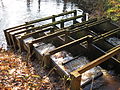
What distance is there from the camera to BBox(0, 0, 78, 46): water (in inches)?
589

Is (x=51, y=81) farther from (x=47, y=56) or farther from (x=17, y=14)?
(x=17, y=14)

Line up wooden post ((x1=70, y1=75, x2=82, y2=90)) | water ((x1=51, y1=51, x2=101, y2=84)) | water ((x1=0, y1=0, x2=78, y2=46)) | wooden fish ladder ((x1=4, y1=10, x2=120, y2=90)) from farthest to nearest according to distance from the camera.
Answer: water ((x1=0, y1=0, x2=78, y2=46)) → water ((x1=51, y1=51, x2=101, y2=84)) → wooden fish ladder ((x1=4, y1=10, x2=120, y2=90)) → wooden post ((x1=70, y1=75, x2=82, y2=90))

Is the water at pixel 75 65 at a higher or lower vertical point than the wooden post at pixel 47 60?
lower

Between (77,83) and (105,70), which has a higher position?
(77,83)

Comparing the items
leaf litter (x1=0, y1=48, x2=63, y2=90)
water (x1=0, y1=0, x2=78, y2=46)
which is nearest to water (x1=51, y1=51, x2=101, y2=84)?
leaf litter (x1=0, y1=48, x2=63, y2=90)

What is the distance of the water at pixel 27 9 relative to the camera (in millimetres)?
14953

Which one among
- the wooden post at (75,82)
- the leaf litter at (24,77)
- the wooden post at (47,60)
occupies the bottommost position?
the leaf litter at (24,77)

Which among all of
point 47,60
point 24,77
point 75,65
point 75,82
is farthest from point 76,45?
point 75,82

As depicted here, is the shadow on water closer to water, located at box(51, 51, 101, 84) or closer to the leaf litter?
the leaf litter

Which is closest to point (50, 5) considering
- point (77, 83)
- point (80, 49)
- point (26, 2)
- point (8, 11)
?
point (26, 2)

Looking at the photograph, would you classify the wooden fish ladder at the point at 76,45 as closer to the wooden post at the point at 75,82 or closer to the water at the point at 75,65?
the wooden post at the point at 75,82

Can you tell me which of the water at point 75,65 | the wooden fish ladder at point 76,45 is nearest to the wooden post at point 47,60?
the wooden fish ladder at point 76,45

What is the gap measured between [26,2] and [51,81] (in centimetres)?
1576

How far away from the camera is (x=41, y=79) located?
655 centimetres
